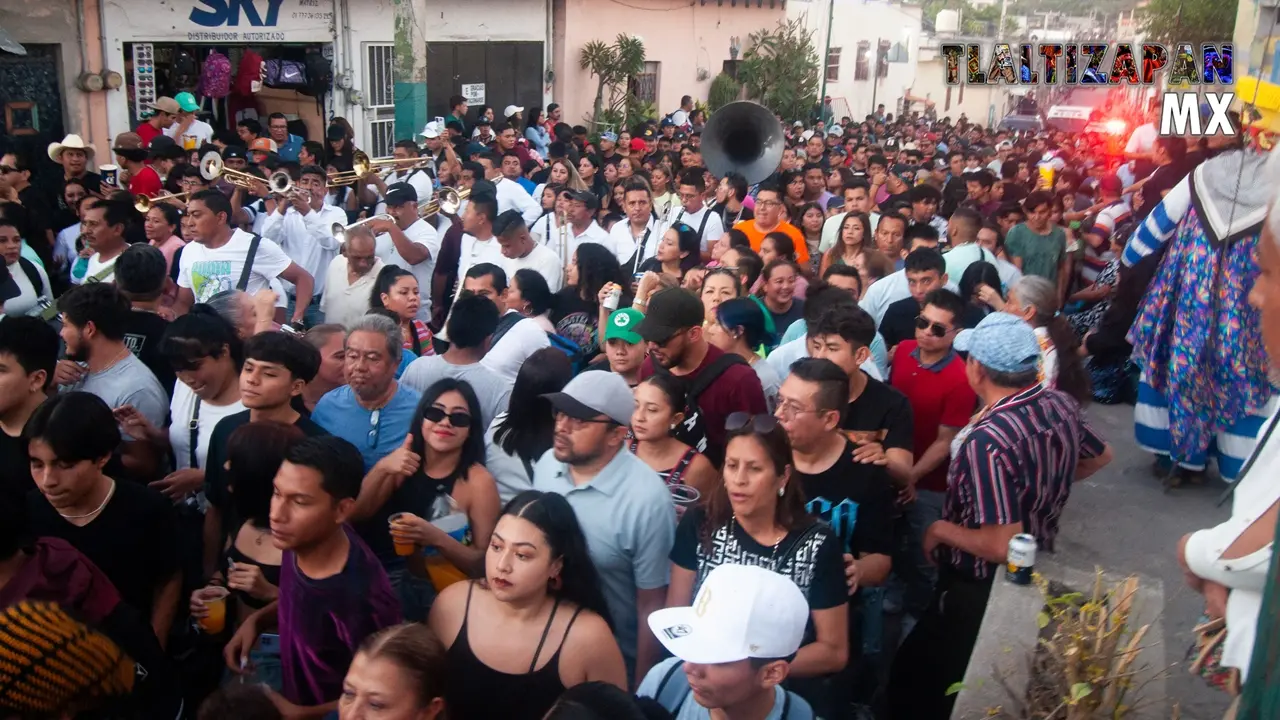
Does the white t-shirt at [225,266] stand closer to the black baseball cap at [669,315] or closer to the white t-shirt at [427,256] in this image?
the white t-shirt at [427,256]

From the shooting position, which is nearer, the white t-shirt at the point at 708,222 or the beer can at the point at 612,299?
the beer can at the point at 612,299

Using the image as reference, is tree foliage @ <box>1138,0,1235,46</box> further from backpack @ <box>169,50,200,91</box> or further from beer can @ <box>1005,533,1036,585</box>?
beer can @ <box>1005,533,1036,585</box>

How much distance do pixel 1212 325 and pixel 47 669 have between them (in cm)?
563

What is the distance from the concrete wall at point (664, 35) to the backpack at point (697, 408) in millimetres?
16346

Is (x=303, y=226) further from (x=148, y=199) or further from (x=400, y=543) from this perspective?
(x=400, y=543)

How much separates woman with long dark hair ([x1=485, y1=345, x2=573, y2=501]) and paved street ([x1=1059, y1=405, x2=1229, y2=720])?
2.30 m

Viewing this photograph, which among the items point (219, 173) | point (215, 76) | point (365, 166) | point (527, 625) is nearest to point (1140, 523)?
point (527, 625)

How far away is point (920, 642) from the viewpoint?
12.5 feet

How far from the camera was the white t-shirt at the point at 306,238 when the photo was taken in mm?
7531

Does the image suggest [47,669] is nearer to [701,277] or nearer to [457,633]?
[457,633]

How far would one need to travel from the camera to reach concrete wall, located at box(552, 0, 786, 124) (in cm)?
2012

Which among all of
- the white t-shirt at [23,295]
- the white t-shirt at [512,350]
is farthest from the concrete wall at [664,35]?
the white t-shirt at [512,350]

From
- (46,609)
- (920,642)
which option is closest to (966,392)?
(920,642)

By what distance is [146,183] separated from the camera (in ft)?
28.3
